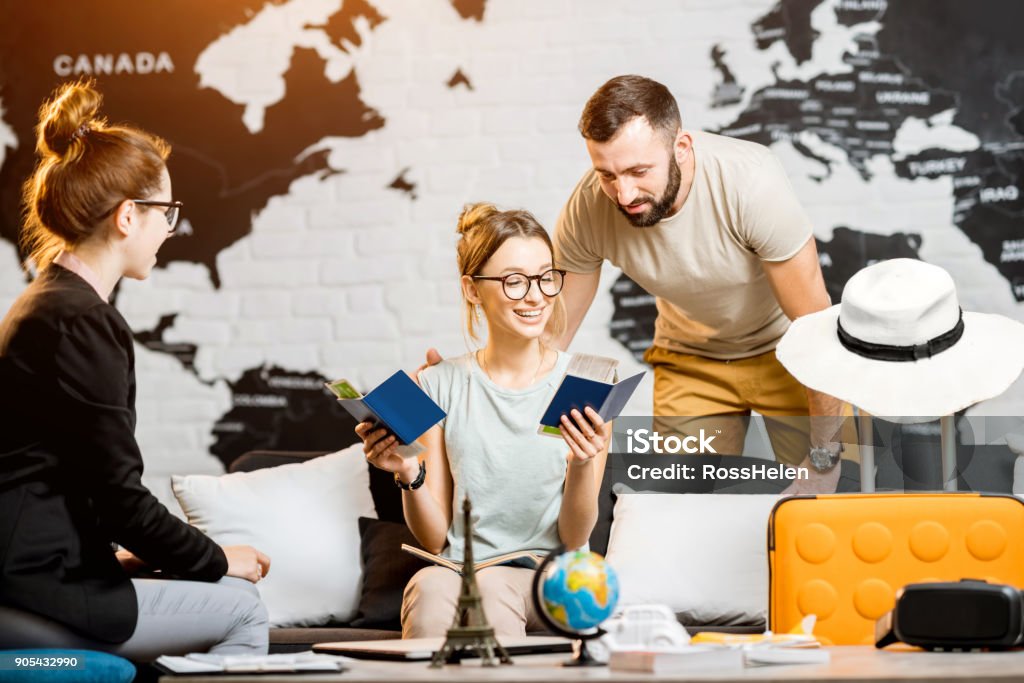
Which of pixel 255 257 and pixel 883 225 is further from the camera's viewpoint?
pixel 255 257

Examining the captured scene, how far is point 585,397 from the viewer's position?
209 centimetres

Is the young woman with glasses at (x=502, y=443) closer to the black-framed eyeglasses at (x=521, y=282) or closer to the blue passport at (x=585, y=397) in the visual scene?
the black-framed eyeglasses at (x=521, y=282)

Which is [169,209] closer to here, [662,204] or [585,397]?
[585,397]

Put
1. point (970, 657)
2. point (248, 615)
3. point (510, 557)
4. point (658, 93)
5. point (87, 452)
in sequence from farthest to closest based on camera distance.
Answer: point (658, 93) → point (510, 557) → point (248, 615) → point (87, 452) → point (970, 657)

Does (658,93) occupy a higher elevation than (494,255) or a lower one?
higher

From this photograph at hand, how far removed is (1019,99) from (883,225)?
0.57 meters

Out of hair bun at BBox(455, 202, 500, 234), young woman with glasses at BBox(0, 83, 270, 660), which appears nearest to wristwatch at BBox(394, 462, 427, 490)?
young woman with glasses at BBox(0, 83, 270, 660)

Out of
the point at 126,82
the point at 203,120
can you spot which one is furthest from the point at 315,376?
the point at 126,82

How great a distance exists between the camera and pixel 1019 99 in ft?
12.1

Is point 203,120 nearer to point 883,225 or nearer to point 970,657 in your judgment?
point 883,225

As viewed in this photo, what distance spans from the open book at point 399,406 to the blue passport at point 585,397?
21cm

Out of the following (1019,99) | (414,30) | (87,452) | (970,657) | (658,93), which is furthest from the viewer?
(414,30)

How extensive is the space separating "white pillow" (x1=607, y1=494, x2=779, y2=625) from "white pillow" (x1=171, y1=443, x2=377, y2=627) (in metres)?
0.70

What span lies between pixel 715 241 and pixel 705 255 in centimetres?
4
